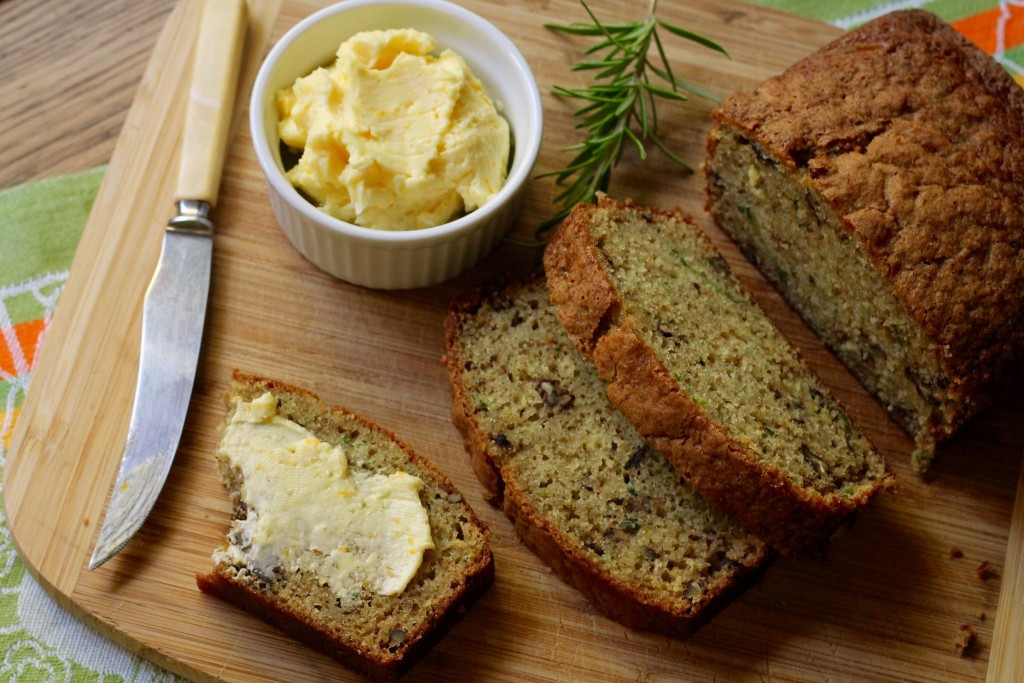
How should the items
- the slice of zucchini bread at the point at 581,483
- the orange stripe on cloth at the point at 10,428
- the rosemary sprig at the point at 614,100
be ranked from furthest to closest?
the rosemary sprig at the point at 614,100
the orange stripe on cloth at the point at 10,428
the slice of zucchini bread at the point at 581,483

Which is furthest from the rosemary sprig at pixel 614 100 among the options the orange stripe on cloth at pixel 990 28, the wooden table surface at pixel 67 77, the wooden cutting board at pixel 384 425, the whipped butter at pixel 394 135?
the wooden table surface at pixel 67 77

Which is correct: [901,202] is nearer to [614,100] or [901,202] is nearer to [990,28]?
[614,100]

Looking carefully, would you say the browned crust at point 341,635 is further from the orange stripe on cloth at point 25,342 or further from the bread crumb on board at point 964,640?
the bread crumb on board at point 964,640

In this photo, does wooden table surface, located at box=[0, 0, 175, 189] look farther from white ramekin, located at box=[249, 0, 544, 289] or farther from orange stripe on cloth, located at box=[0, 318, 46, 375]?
white ramekin, located at box=[249, 0, 544, 289]

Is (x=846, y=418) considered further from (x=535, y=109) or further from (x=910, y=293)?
(x=535, y=109)

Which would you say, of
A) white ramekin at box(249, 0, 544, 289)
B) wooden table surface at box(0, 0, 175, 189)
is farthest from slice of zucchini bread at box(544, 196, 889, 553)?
wooden table surface at box(0, 0, 175, 189)

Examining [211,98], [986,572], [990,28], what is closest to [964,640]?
[986,572]

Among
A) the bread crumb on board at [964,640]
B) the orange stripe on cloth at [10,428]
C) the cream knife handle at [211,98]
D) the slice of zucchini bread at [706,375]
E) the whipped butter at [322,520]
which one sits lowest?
the orange stripe on cloth at [10,428]
